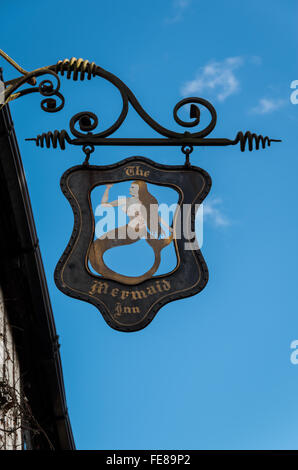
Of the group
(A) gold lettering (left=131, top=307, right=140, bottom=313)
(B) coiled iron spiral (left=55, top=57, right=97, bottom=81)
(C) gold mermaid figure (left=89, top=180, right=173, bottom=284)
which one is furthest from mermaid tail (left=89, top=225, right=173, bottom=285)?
(B) coiled iron spiral (left=55, top=57, right=97, bottom=81)

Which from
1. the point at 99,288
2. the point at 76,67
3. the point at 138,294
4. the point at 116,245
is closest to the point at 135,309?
the point at 138,294

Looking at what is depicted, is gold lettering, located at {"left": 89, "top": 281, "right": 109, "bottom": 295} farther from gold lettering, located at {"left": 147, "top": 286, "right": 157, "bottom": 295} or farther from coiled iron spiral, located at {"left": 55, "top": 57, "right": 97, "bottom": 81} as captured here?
coiled iron spiral, located at {"left": 55, "top": 57, "right": 97, "bottom": 81}

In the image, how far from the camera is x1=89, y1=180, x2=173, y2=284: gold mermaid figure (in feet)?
15.1

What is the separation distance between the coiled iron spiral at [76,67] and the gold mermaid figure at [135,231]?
0.81 metres

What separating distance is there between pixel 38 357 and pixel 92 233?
6.50 m

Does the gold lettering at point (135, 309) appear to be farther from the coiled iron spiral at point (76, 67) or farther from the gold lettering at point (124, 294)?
the coiled iron spiral at point (76, 67)

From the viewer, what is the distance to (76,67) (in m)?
5.03

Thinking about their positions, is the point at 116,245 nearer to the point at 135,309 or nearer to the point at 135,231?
the point at 135,231

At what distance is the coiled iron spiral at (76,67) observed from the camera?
16.5 ft

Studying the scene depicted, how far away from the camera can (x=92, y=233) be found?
472 cm

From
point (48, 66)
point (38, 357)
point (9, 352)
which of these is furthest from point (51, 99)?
point (38, 357)

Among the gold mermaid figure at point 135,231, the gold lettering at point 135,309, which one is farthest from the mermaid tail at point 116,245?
the gold lettering at point 135,309
